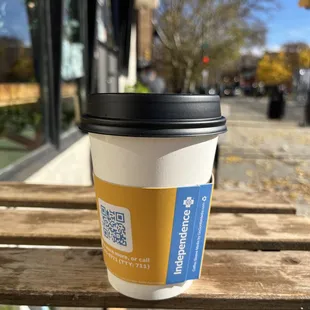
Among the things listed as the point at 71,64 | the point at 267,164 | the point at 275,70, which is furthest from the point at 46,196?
the point at 275,70

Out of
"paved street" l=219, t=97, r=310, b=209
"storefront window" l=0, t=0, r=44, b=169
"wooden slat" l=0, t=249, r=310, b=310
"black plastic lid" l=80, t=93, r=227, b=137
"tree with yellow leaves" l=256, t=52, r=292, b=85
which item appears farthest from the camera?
"tree with yellow leaves" l=256, t=52, r=292, b=85

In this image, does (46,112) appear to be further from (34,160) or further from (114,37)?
(114,37)

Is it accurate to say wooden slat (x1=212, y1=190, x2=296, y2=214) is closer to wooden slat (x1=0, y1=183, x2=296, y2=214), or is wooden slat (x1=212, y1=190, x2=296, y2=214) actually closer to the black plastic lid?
wooden slat (x1=0, y1=183, x2=296, y2=214)

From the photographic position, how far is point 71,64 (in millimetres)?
4516

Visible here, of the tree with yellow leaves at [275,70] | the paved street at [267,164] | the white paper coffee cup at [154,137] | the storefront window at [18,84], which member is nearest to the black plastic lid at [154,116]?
the white paper coffee cup at [154,137]

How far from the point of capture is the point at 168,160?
2.92 feet

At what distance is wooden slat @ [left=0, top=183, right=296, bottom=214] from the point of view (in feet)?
5.31

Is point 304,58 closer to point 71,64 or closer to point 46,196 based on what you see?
point 71,64

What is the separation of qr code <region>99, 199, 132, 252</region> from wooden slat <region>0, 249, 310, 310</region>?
0.16 metres

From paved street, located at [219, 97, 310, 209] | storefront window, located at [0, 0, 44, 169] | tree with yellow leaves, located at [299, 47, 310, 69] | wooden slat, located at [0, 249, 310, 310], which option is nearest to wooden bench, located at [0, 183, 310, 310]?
wooden slat, located at [0, 249, 310, 310]

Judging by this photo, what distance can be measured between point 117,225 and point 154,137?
28cm

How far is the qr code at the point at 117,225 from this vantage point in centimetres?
92

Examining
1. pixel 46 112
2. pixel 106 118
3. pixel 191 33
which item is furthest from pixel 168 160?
pixel 191 33

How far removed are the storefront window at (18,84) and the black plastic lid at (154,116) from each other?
200cm
